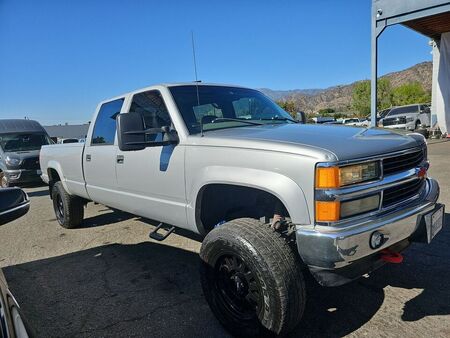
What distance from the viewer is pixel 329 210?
2.28m

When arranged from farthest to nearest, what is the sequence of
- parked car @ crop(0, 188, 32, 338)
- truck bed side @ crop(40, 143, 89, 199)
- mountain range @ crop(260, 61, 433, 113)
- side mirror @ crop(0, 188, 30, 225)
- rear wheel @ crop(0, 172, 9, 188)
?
mountain range @ crop(260, 61, 433, 113)
rear wheel @ crop(0, 172, 9, 188)
truck bed side @ crop(40, 143, 89, 199)
side mirror @ crop(0, 188, 30, 225)
parked car @ crop(0, 188, 32, 338)

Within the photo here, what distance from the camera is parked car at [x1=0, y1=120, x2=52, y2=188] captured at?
1184 centimetres

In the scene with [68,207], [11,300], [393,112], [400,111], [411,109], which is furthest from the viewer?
[393,112]

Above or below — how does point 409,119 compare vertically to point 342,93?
below

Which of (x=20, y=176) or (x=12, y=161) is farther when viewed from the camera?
(x=12, y=161)

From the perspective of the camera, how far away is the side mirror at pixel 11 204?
1756 millimetres

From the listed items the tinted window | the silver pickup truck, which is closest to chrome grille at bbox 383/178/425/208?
the silver pickup truck

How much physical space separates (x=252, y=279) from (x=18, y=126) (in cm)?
1337

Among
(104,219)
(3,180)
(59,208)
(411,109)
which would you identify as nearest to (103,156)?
(59,208)

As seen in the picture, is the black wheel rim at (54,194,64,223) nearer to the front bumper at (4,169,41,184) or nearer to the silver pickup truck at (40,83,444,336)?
the silver pickup truck at (40,83,444,336)

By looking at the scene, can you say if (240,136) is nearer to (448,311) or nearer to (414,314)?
(414,314)

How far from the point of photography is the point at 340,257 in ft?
7.36

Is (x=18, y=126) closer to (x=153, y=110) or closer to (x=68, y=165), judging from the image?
(x=68, y=165)

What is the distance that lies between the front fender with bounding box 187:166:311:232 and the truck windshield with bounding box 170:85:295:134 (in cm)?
55
